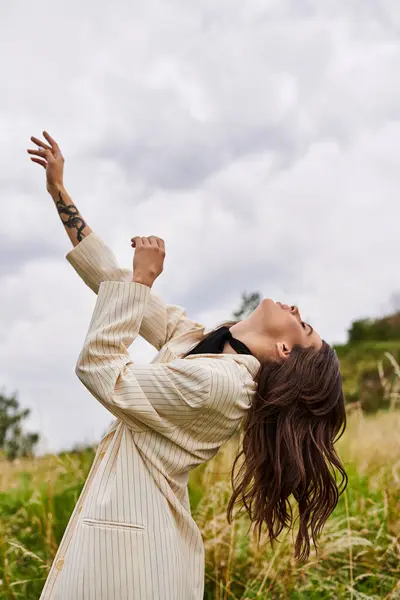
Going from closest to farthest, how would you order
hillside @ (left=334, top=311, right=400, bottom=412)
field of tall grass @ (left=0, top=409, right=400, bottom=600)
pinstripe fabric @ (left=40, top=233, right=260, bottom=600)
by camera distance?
pinstripe fabric @ (left=40, top=233, right=260, bottom=600), field of tall grass @ (left=0, top=409, right=400, bottom=600), hillside @ (left=334, top=311, right=400, bottom=412)

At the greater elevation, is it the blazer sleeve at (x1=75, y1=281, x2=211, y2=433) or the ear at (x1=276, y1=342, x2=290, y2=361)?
the ear at (x1=276, y1=342, x2=290, y2=361)

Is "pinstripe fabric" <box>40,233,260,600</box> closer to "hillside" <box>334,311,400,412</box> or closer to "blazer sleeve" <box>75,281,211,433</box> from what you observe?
"blazer sleeve" <box>75,281,211,433</box>

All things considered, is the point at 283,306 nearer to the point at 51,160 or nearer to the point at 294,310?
the point at 294,310

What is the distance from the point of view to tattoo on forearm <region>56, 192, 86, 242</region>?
3074mm

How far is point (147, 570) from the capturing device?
238 centimetres

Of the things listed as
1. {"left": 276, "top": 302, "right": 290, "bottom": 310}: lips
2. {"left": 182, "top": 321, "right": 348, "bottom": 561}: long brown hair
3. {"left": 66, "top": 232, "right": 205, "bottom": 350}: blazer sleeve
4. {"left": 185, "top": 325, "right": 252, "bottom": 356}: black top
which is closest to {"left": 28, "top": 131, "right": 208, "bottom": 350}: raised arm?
{"left": 66, "top": 232, "right": 205, "bottom": 350}: blazer sleeve

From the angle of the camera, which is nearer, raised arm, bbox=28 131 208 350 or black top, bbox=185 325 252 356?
black top, bbox=185 325 252 356

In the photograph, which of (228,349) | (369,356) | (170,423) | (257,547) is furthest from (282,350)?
(369,356)

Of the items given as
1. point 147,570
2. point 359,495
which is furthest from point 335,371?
point 359,495

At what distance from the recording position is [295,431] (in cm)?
279

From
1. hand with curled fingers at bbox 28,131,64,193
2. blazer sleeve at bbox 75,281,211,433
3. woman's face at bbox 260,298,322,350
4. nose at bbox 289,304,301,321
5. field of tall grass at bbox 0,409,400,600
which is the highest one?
hand with curled fingers at bbox 28,131,64,193

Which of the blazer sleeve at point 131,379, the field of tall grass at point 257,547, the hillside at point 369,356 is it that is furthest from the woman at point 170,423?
the hillside at point 369,356

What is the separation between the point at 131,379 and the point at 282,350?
2.27 ft

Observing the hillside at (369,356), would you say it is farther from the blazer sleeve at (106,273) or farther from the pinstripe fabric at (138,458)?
the pinstripe fabric at (138,458)
